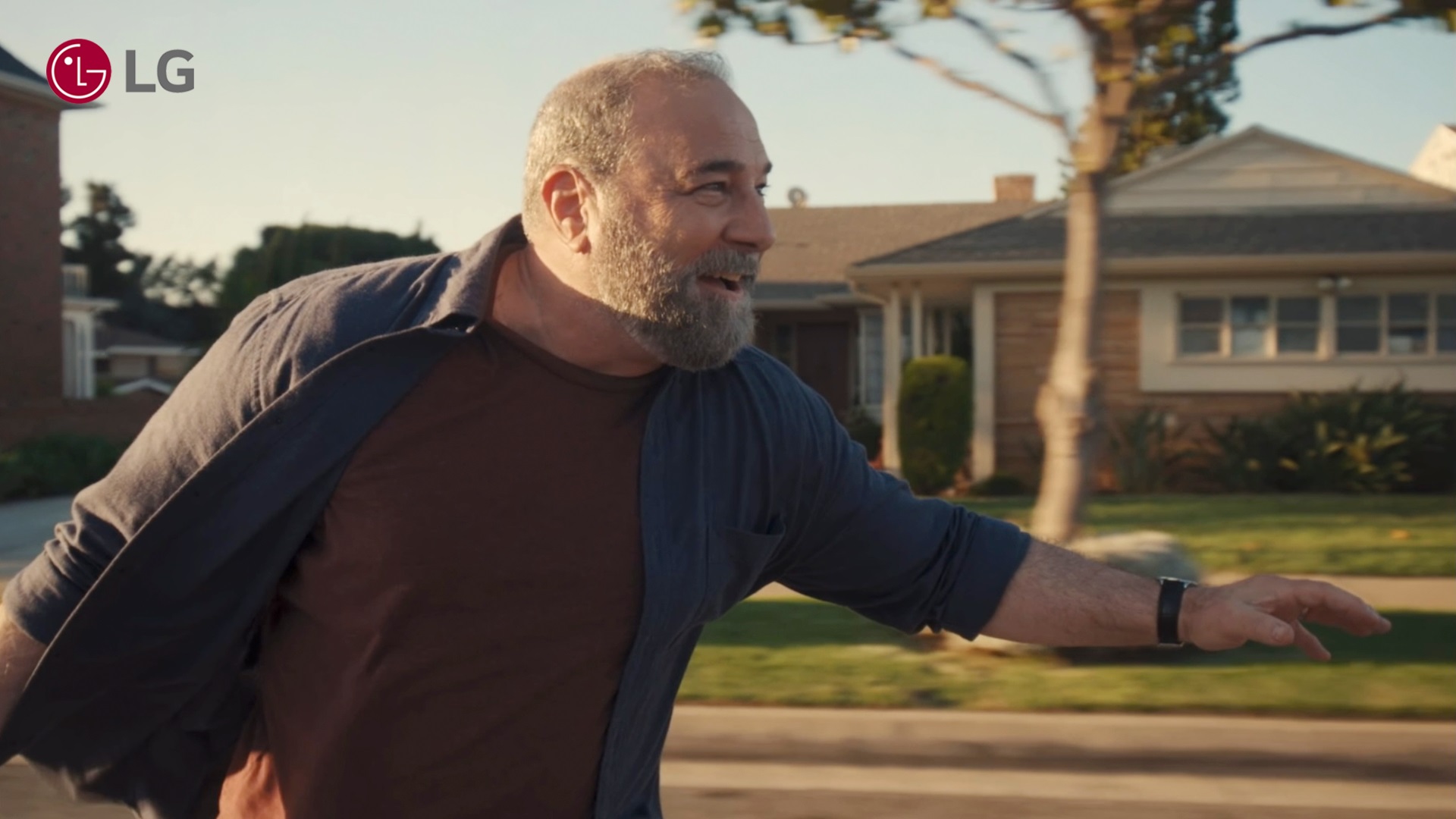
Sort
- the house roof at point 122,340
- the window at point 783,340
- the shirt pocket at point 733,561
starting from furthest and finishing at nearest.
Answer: the house roof at point 122,340 < the window at point 783,340 < the shirt pocket at point 733,561

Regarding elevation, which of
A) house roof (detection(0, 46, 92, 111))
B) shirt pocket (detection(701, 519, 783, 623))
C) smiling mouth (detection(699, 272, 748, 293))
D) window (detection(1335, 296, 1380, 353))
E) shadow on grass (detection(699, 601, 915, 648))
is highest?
house roof (detection(0, 46, 92, 111))

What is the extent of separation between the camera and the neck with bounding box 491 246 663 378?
7.20ft

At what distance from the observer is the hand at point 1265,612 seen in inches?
94.9

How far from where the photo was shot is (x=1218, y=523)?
42.3 feet

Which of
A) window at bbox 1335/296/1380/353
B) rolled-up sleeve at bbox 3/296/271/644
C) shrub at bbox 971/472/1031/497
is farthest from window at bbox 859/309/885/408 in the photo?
rolled-up sleeve at bbox 3/296/271/644

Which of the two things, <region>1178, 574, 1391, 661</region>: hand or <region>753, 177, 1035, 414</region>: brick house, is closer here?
<region>1178, 574, 1391, 661</region>: hand

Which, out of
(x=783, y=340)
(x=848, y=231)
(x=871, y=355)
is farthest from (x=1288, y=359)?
(x=848, y=231)

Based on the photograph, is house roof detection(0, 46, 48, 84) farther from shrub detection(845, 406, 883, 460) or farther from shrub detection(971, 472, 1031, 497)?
shrub detection(971, 472, 1031, 497)

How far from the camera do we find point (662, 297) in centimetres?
215

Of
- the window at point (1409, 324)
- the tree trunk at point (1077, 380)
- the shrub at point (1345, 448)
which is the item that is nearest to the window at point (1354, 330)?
the window at point (1409, 324)

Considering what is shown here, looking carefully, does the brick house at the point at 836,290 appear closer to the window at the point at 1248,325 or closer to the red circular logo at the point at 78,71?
the window at the point at 1248,325

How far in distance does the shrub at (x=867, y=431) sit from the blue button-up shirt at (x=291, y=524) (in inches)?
777

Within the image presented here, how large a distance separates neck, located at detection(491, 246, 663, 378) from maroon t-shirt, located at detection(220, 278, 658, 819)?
31 millimetres

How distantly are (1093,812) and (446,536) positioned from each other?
3792mm
